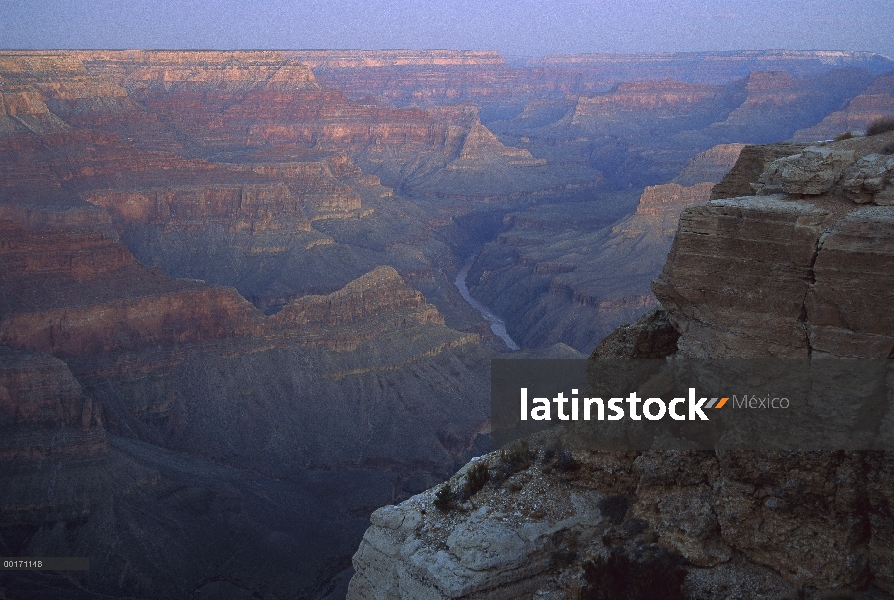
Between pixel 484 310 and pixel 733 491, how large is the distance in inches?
2432

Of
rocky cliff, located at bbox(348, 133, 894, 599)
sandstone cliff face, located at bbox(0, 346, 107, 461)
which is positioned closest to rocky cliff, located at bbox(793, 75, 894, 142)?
sandstone cliff face, located at bbox(0, 346, 107, 461)

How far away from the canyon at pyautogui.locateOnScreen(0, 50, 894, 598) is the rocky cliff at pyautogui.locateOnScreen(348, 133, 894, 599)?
0.36 ft

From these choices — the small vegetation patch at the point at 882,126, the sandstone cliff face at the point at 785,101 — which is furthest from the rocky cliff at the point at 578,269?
the sandstone cliff face at the point at 785,101

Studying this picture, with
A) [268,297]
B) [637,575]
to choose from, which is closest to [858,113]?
[268,297]

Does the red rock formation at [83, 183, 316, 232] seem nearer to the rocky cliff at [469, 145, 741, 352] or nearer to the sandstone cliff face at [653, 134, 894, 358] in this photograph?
the rocky cliff at [469, 145, 741, 352]

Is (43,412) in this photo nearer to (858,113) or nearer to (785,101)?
(858,113)

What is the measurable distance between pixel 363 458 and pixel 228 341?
32.1 feet

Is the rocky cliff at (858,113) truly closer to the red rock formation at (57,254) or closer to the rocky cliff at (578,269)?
the rocky cliff at (578,269)

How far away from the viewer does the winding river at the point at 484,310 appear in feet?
210

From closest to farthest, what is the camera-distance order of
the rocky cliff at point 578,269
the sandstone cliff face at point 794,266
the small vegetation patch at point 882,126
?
1. the sandstone cliff face at point 794,266
2. the small vegetation patch at point 882,126
3. the rocky cliff at point 578,269

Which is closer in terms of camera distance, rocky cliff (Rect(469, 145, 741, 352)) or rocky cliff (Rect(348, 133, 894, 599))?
rocky cliff (Rect(348, 133, 894, 599))

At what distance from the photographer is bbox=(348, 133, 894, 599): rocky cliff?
10.8m

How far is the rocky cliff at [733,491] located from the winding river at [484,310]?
46.9m

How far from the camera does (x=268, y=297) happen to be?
6244 cm
